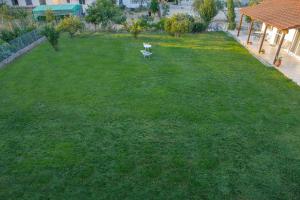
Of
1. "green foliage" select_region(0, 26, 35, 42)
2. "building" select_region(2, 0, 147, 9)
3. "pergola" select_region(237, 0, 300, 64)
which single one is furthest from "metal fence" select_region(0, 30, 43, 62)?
"pergola" select_region(237, 0, 300, 64)

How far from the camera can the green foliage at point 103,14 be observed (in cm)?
2262

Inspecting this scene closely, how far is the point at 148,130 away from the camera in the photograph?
8.98 meters

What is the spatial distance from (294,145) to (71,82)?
1068 centimetres

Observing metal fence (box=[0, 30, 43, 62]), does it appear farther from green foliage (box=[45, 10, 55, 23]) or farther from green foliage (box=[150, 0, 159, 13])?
green foliage (box=[150, 0, 159, 13])

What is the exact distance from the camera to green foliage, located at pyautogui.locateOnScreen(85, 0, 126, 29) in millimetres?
22625

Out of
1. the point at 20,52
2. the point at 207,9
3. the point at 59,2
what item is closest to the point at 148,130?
the point at 20,52

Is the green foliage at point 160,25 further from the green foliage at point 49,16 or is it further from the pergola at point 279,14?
the green foliage at point 49,16

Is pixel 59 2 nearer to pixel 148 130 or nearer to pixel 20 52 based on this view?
pixel 20 52

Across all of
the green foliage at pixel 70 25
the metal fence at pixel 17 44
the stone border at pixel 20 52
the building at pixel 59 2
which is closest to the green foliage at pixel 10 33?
the metal fence at pixel 17 44

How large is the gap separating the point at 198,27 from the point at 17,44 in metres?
15.9

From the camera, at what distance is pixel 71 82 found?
12711 millimetres

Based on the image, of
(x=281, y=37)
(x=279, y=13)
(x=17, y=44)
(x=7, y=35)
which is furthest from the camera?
(x=7, y=35)

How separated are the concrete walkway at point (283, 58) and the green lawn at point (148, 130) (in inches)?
32.0

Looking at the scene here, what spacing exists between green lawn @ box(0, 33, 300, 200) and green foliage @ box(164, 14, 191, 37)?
6.23 metres
